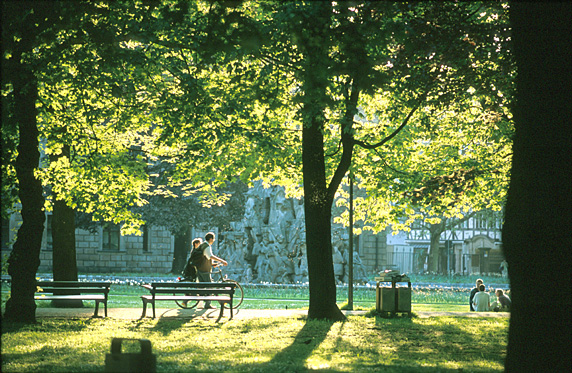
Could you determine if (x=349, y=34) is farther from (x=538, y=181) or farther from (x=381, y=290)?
(x=381, y=290)

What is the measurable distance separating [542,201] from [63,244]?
12872 mm

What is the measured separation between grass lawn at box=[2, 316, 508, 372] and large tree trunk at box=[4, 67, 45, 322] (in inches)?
18.6

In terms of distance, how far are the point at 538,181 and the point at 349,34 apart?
123 inches

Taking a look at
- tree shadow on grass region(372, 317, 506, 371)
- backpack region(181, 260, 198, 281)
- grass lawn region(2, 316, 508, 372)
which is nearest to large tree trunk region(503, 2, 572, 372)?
grass lawn region(2, 316, 508, 372)

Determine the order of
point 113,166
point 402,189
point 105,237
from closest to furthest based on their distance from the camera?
point 113,166 < point 402,189 < point 105,237

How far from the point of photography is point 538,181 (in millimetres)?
5586

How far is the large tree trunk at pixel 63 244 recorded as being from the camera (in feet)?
51.8

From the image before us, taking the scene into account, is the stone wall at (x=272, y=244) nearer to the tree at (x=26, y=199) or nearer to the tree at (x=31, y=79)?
the tree at (x=31, y=79)

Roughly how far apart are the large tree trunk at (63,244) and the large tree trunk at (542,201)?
1249 cm

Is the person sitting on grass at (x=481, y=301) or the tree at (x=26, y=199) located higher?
the tree at (x=26, y=199)

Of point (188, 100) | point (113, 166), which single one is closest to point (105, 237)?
point (113, 166)

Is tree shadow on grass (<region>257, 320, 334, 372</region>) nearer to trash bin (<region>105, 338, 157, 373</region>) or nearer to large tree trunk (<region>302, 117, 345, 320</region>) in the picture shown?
large tree trunk (<region>302, 117, 345, 320</region>)

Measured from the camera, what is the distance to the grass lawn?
24.8 ft

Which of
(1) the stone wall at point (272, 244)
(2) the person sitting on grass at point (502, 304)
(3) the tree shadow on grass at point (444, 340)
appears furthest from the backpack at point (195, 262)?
(1) the stone wall at point (272, 244)
